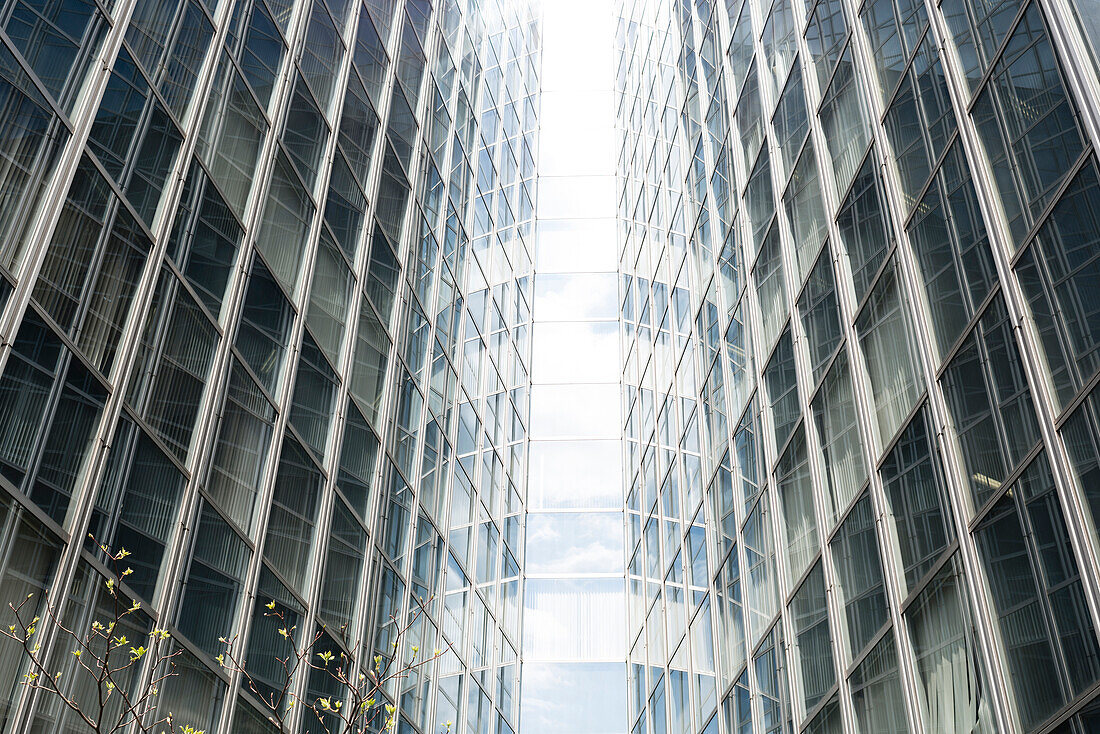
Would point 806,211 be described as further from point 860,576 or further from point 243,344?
point 243,344

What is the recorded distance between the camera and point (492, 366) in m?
44.5

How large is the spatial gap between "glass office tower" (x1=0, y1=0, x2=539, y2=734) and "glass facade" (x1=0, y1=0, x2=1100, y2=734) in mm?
89

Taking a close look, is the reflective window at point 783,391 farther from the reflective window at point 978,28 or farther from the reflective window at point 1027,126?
the reflective window at point 1027,126

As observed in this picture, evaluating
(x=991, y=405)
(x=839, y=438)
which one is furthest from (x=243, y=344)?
(x=991, y=405)

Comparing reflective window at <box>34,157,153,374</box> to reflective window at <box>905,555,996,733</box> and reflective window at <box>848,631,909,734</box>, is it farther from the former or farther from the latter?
reflective window at <box>848,631,909,734</box>

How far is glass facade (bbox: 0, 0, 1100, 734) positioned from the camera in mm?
14227

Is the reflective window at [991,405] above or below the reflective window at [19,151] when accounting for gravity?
below

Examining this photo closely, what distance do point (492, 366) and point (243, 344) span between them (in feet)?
77.1

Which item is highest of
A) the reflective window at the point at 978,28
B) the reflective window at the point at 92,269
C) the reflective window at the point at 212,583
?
the reflective window at the point at 978,28

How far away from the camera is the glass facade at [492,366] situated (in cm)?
1423

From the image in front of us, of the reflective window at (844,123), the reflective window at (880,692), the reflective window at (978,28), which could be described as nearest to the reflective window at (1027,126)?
the reflective window at (978,28)

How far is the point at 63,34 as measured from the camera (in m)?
15.8

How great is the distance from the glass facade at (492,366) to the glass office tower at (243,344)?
89 mm

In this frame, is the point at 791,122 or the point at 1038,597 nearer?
the point at 1038,597
